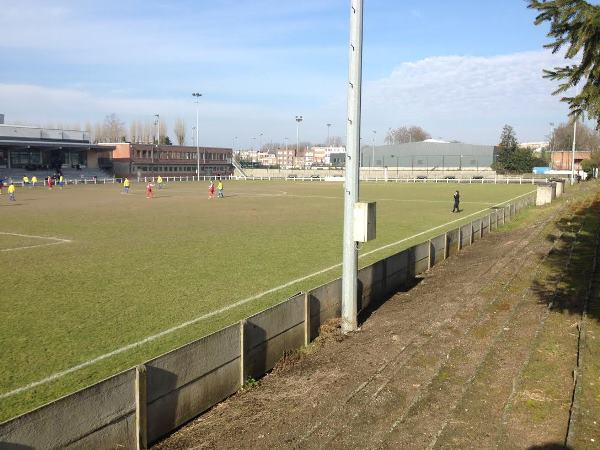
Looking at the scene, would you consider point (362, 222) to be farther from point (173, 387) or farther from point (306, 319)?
point (173, 387)

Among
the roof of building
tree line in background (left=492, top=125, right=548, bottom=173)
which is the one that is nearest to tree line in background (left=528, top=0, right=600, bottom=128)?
tree line in background (left=492, top=125, right=548, bottom=173)

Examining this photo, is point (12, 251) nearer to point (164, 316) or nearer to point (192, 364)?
point (164, 316)

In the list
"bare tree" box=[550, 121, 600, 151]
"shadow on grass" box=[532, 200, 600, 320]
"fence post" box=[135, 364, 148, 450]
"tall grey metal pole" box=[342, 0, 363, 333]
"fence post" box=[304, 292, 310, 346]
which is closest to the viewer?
"fence post" box=[135, 364, 148, 450]

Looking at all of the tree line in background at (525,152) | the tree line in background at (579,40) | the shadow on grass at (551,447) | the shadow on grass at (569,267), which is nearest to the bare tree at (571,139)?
the tree line in background at (525,152)

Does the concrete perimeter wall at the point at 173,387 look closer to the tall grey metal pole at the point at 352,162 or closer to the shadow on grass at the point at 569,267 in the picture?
the tall grey metal pole at the point at 352,162

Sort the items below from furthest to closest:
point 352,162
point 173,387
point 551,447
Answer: point 352,162 → point 173,387 → point 551,447

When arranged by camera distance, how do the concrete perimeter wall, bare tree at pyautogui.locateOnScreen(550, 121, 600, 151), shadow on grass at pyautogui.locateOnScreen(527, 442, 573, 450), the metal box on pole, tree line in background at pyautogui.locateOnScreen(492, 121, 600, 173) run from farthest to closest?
bare tree at pyautogui.locateOnScreen(550, 121, 600, 151) < tree line in background at pyautogui.locateOnScreen(492, 121, 600, 173) < the metal box on pole < shadow on grass at pyautogui.locateOnScreen(527, 442, 573, 450) < the concrete perimeter wall

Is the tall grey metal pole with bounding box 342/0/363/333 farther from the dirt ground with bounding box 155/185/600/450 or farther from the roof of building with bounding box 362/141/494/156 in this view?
the roof of building with bounding box 362/141/494/156

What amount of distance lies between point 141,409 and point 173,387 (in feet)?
1.61

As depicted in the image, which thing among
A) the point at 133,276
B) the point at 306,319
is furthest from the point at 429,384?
the point at 133,276

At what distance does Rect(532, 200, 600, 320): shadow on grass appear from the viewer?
32.9 ft

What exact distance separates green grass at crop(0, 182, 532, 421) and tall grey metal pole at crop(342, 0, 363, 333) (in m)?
2.11

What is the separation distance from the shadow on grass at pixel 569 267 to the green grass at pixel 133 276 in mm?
4918

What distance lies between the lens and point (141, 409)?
5.30 m
